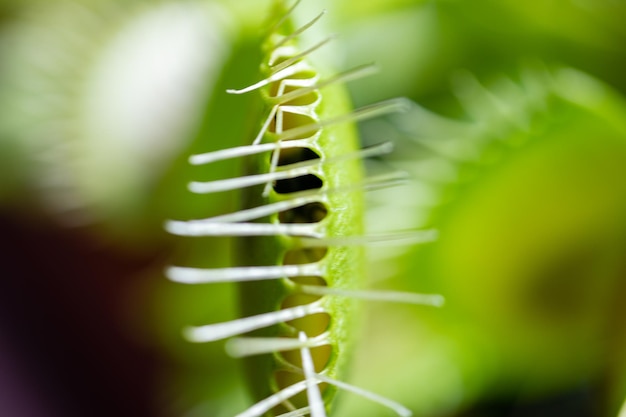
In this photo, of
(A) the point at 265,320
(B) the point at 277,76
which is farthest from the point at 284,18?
(A) the point at 265,320

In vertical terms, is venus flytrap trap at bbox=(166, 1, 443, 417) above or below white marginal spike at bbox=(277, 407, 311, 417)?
above

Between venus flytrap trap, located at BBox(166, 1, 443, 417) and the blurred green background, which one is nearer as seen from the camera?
venus flytrap trap, located at BBox(166, 1, 443, 417)

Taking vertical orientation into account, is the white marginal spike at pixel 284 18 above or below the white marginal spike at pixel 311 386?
above

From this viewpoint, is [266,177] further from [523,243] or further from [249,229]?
[523,243]

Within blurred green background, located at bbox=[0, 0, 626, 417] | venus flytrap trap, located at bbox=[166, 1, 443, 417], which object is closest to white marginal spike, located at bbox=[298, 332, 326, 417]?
venus flytrap trap, located at bbox=[166, 1, 443, 417]

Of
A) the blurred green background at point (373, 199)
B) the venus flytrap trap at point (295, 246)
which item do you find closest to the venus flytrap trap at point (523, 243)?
the blurred green background at point (373, 199)

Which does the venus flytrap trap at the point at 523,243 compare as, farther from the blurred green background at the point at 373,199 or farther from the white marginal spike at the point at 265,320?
the white marginal spike at the point at 265,320

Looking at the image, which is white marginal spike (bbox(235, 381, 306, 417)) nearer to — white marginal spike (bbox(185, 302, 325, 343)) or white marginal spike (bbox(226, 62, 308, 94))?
white marginal spike (bbox(185, 302, 325, 343))

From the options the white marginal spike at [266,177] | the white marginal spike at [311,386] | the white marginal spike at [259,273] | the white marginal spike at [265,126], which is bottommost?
the white marginal spike at [311,386]
